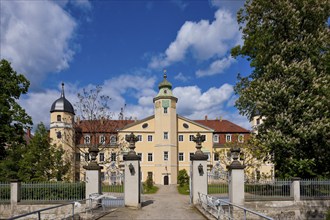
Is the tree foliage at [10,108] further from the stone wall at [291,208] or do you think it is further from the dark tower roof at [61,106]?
the dark tower roof at [61,106]

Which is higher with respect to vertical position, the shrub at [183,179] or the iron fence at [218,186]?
the iron fence at [218,186]

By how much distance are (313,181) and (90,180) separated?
10917mm

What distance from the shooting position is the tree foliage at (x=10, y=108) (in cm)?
2150

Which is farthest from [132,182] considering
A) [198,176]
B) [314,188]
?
[314,188]

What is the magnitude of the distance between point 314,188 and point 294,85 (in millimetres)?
5465

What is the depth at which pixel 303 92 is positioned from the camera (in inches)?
664

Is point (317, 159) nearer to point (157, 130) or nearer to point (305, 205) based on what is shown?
point (305, 205)

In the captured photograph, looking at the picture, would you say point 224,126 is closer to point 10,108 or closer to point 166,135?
point 166,135

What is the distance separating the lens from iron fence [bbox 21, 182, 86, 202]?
51.7 ft

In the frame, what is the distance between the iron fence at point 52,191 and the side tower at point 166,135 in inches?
1213

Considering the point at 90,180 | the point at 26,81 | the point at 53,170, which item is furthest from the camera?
the point at 53,170

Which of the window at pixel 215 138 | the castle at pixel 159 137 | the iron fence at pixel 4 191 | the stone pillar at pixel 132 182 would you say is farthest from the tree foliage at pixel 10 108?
the window at pixel 215 138

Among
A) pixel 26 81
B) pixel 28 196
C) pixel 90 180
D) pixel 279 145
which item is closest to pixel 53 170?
pixel 26 81

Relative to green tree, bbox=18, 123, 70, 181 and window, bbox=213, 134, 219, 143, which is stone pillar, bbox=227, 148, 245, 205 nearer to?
green tree, bbox=18, 123, 70, 181
